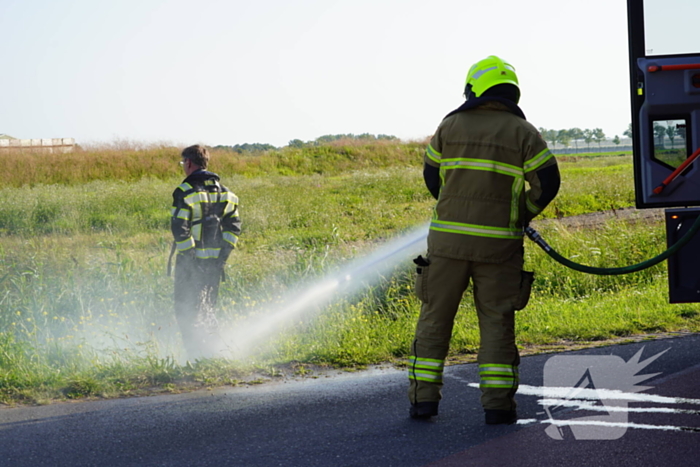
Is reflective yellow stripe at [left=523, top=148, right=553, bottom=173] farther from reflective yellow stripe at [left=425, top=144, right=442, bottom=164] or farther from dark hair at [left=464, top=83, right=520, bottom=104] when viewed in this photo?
reflective yellow stripe at [left=425, top=144, right=442, bottom=164]

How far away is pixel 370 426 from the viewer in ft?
14.0

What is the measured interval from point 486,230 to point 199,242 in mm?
2893

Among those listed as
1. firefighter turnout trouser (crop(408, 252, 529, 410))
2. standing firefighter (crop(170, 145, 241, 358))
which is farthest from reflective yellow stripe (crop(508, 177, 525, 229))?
standing firefighter (crop(170, 145, 241, 358))

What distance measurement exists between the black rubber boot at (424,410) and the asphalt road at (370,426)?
0.18ft

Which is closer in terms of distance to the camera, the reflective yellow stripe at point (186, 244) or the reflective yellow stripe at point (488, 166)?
the reflective yellow stripe at point (488, 166)

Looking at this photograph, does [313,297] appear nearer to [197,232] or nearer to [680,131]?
[197,232]

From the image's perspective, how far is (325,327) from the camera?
718 centimetres

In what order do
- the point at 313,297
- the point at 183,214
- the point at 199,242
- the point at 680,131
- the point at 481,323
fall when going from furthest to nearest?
the point at 313,297
the point at 199,242
the point at 183,214
the point at 680,131
the point at 481,323

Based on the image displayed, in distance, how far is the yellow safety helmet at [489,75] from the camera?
430 cm

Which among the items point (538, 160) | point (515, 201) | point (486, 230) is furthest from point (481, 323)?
point (538, 160)

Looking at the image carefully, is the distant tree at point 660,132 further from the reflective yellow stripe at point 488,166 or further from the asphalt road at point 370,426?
the asphalt road at point 370,426

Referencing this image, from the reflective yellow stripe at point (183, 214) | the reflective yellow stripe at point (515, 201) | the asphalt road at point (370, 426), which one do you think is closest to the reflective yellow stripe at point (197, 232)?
the reflective yellow stripe at point (183, 214)

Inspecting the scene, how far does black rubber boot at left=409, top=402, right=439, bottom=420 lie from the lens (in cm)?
430

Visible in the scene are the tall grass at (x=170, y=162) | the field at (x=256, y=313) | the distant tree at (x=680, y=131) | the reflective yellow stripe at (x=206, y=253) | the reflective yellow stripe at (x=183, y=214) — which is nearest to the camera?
the distant tree at (x=680, y=131)
